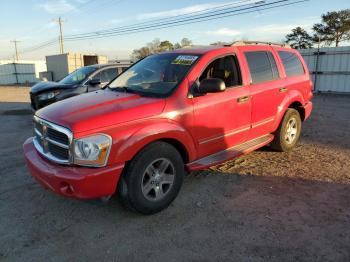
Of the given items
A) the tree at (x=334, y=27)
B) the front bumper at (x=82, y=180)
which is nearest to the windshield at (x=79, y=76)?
the front bumper at (x=82, y=180)

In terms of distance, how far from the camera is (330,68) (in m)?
15.5

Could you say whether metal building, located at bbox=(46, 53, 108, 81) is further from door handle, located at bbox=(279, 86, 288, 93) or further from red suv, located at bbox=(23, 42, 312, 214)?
red suv, located at bbox=(23, 42, 312, 214)

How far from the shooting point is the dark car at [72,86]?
8.62 meters

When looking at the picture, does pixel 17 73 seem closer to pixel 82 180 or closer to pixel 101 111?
pixel 101 111

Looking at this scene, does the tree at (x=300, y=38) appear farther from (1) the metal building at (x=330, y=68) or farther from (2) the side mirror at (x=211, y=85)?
(2) the side mirror at (x=211, y=85)

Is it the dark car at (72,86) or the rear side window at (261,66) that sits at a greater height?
the rear side window at (261,66)

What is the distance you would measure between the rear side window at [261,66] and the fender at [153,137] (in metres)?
1.67

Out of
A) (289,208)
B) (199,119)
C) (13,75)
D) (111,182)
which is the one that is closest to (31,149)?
(111,182)

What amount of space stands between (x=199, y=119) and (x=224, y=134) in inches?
23.7

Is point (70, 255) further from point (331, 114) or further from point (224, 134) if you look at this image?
point (331, 114)

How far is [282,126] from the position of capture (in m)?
5.69

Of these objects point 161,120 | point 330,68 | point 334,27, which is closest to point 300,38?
point 334,27

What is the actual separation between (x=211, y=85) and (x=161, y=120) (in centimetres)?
79

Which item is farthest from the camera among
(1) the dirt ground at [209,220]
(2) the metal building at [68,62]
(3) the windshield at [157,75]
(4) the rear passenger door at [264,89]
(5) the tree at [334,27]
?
(5) the tree at [334,27]
